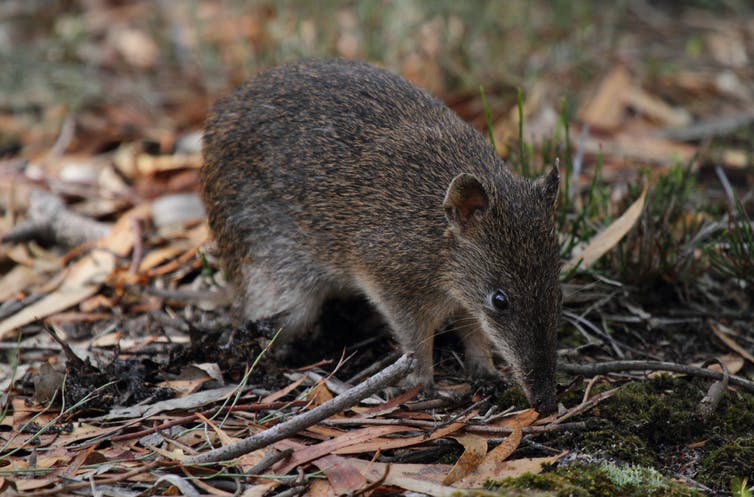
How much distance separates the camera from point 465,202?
188 inches

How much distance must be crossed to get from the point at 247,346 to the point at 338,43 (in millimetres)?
5421

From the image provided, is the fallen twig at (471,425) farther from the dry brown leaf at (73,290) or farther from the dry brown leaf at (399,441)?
the dry brown leaf at (73,290)

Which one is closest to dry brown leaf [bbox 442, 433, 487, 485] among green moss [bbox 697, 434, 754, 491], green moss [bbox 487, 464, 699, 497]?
green moss [bbox 487, 464, 699, 497]

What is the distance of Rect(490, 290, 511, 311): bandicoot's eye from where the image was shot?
4656mm

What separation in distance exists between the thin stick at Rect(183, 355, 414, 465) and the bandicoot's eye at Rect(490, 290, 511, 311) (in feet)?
2.28

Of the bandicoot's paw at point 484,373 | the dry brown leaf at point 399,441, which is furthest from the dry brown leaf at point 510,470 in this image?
the bandicoot's paw at point 484,373

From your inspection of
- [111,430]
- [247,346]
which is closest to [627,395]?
[247,346]

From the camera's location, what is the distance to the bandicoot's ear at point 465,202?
464 cm

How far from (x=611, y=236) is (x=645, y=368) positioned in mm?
1150

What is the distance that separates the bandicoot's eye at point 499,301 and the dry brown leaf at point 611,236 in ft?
3.12

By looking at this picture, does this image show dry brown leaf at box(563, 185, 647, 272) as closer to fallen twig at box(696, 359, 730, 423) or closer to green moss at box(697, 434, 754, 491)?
fallen twig at box(696, 359, 730, 423)

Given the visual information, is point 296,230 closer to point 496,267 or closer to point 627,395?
point 496,267

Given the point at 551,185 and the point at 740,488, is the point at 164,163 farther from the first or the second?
the point at 740,488

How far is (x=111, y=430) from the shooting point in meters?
4.46
